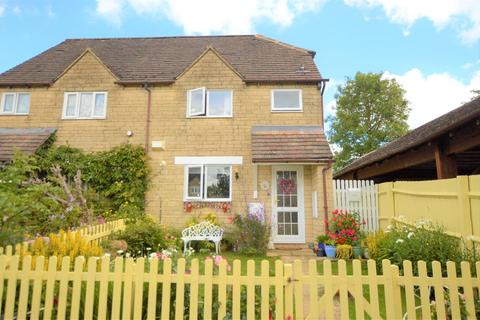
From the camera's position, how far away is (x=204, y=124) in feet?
38.3

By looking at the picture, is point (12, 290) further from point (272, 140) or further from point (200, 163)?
point (272, 140)

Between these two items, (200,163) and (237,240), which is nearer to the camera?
(237,240)

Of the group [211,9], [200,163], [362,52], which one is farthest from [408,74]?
[200,163]

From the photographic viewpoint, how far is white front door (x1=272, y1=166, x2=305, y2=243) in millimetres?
10703

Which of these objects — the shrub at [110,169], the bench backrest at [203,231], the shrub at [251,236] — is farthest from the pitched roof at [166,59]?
the bench backrest at [203,231]

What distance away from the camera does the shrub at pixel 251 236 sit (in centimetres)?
919

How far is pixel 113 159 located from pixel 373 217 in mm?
10101

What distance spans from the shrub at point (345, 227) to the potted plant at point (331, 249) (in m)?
0.17

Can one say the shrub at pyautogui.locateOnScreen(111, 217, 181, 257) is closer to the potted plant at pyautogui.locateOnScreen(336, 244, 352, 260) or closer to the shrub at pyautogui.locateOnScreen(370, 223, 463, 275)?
the potted plant at pyautogui.locateOnScreen(336, 244, 352, 260)

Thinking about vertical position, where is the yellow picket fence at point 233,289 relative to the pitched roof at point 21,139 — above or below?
below

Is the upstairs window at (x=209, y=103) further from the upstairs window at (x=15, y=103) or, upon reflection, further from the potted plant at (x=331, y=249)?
the upstairs window at (x=15, y=103)

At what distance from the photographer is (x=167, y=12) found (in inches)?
481

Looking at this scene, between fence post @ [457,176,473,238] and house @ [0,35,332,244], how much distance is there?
494 cm

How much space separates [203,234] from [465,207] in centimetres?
714
